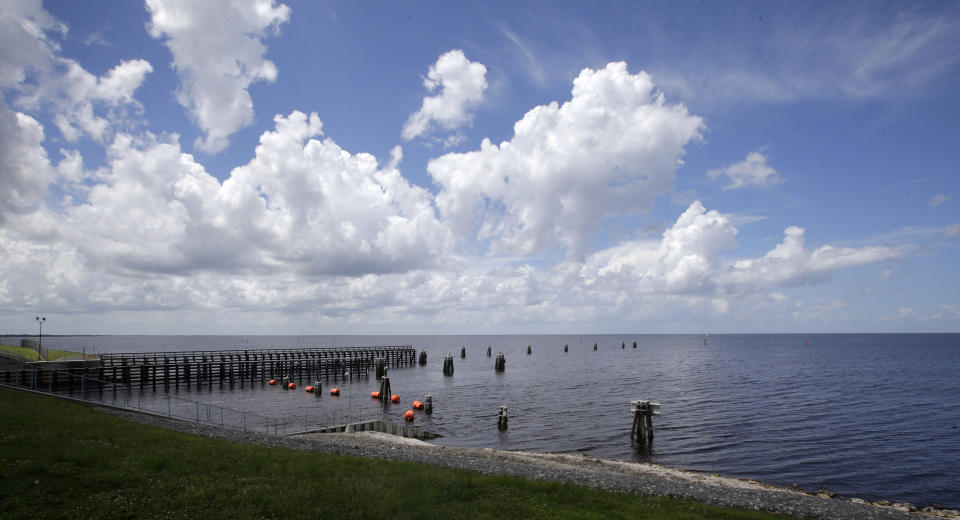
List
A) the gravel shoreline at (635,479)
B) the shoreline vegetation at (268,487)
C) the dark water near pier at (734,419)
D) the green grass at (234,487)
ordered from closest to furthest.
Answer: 1. the green grass at (234,487)
2. the shoreline vegetation at (268,487)
3. the gravel shoreline at (635,479)
4. the dark water near pier at (734,419)

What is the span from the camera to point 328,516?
11609mm

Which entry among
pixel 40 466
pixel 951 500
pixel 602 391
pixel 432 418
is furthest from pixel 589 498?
pixel 602 391

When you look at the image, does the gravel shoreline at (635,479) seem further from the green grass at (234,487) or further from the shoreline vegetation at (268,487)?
the green grass at (234,487)

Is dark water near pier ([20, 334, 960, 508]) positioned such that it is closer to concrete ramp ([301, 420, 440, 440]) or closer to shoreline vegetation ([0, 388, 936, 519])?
concrete ramp ([301, 420, 440, 440])

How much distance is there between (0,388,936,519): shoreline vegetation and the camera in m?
11.3

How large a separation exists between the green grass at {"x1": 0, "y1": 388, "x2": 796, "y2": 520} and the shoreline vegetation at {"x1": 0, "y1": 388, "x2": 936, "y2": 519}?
3 centimetres

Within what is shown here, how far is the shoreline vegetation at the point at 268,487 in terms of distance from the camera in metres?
11.3

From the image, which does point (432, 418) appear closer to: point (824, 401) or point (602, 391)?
point (602, 391)

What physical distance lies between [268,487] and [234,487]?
2.64 ft

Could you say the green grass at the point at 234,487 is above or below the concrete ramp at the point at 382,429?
above

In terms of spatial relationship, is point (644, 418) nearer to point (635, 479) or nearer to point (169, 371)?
point (635, 479)

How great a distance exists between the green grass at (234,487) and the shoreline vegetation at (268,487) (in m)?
0.03

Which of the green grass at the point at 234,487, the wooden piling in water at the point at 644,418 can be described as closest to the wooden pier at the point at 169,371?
the green grass at the point at 234,487

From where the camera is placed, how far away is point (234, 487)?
497 inches
